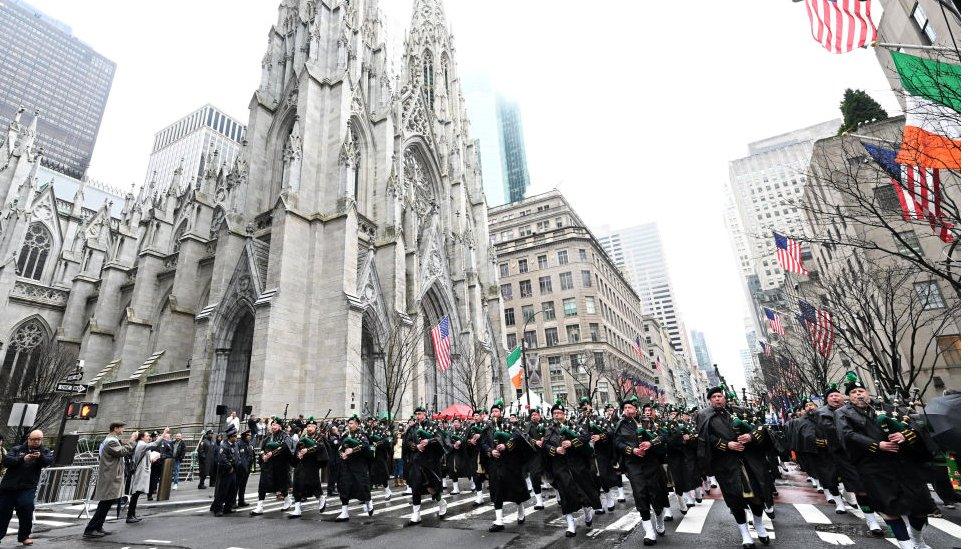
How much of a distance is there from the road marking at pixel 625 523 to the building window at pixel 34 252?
4850 cm

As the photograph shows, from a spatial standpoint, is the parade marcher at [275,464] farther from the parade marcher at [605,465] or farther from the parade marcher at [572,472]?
the parade marcher at [605,465]

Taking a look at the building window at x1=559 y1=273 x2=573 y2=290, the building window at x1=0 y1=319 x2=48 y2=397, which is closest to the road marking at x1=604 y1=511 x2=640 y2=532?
the building window at x1=0 y1=319 x2=48 y2=397

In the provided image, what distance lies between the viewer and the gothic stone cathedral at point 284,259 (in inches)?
840

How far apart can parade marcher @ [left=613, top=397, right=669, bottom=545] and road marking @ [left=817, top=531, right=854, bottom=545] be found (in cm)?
211

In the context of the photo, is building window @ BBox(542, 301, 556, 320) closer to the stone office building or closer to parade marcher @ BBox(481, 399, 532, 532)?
the stone office building

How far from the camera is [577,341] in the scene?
51125 millimetres

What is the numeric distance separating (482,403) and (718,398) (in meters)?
26.0

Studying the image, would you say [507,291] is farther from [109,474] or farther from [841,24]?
[109,474]

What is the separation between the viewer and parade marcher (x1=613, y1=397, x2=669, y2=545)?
662 cm

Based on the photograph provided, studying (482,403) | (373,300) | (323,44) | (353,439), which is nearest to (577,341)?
(482,403)

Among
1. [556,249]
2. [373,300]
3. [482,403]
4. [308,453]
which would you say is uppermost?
[556,249]

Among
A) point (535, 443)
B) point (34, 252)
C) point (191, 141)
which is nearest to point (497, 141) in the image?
point (191, 141)

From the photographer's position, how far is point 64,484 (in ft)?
43.4
